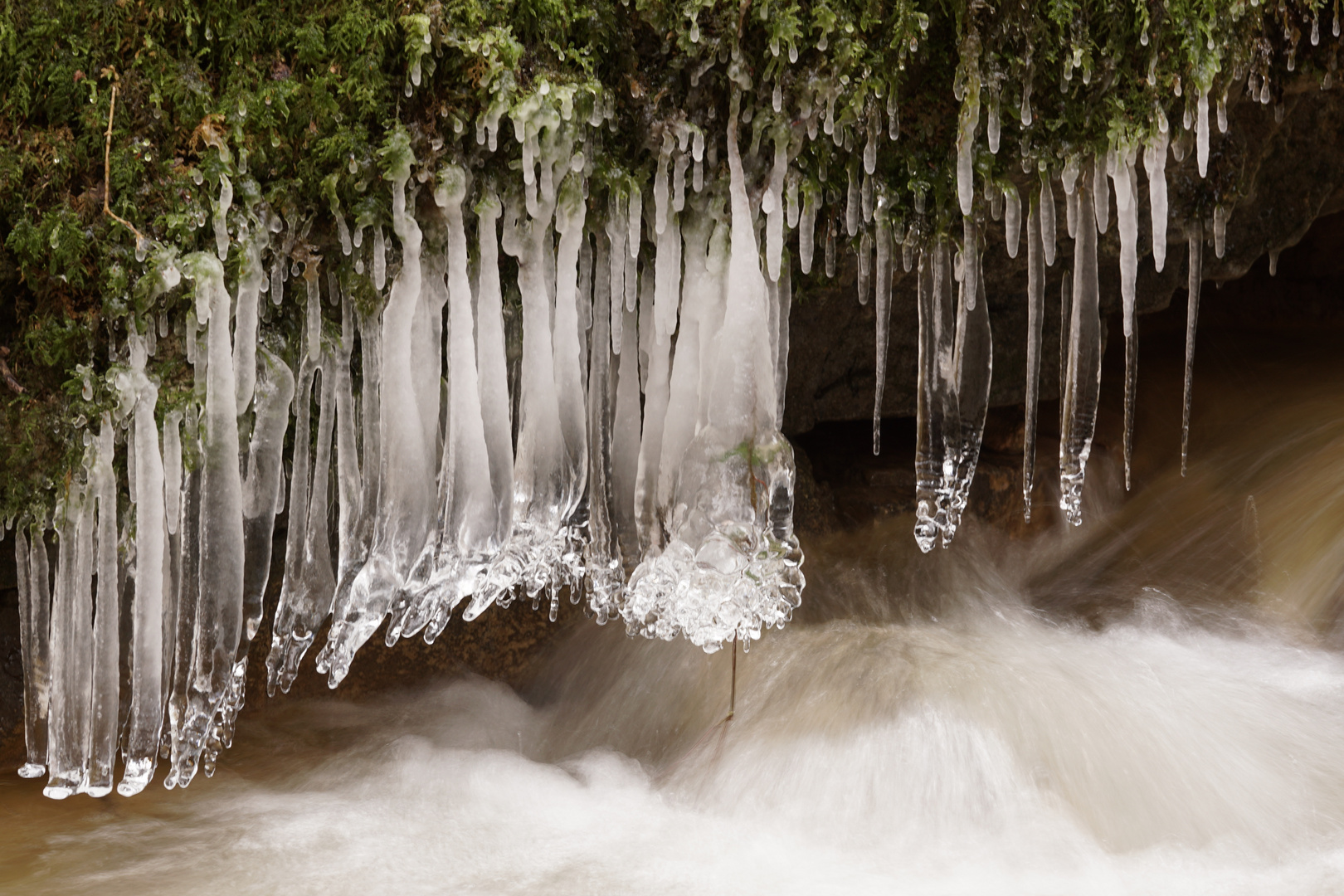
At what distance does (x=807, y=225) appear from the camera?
3.20 metres

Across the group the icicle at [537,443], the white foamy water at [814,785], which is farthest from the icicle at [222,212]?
the white foamy water at [814,785]

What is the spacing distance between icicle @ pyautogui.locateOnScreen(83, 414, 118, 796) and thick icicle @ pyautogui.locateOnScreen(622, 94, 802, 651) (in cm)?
157

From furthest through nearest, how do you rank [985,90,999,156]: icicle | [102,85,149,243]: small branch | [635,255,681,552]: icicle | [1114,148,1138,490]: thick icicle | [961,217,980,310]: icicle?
[635,255,681,552]: icicle, [961,217,980,310]: icicle, [1114,148,1138,490]: thick icicle, [985,90,999,156]: icicle, [102,85,149,243]: small branch

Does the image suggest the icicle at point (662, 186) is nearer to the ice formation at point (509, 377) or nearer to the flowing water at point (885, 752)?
the ice formation at point (509, 377)

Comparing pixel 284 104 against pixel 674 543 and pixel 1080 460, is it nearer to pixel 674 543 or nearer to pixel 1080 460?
pixel 674 543

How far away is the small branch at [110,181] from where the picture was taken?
9.02 ft

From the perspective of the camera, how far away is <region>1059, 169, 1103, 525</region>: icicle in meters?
3.32

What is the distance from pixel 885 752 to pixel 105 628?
259 centimetres

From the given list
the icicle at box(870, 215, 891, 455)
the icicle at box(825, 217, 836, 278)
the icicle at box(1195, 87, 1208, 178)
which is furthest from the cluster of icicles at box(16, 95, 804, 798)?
the icicle at box(1195, 87, 1208, 178)

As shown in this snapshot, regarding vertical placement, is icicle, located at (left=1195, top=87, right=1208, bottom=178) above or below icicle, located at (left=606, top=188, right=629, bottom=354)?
above

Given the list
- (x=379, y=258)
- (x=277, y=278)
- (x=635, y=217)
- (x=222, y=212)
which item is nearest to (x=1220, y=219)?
(x=635, y=217)

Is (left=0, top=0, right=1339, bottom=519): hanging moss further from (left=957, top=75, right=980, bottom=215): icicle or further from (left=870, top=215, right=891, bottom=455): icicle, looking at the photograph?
(left=870, top=215, right=891, bottom=455): icicle

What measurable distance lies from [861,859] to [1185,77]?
8.42 feet

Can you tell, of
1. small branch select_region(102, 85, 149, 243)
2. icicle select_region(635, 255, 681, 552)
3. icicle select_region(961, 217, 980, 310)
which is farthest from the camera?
icicle select_region(635, 255, 681, 552)
